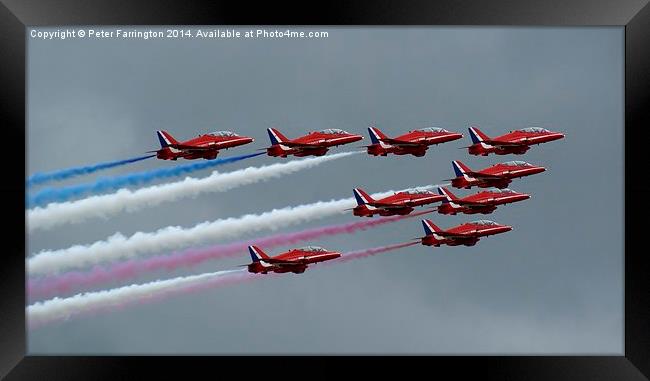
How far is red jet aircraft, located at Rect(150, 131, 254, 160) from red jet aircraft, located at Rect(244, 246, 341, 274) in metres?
2.38

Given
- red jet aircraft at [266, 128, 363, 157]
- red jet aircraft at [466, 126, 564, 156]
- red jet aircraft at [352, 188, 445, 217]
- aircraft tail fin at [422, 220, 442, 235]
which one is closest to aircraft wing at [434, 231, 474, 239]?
aircraft tail fin at [422, 220, 442, 235]

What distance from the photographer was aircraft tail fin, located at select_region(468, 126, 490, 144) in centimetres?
4216

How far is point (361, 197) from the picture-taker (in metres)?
42.7

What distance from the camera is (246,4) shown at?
39.9 meters

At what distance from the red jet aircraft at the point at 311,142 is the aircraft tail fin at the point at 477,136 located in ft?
8.31

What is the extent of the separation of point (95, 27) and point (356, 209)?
7335 millimetres

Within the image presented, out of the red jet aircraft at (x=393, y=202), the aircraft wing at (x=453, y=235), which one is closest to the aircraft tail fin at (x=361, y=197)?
the red jet aircraft at (x=393, y=202)

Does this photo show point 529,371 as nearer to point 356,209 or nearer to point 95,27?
point 356,209

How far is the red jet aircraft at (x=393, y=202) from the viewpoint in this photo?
4272cm

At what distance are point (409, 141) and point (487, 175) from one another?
2.09 metres

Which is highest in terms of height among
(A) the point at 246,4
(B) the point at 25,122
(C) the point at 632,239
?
(A) the point at 246,4

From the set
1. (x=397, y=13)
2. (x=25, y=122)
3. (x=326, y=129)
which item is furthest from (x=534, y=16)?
(x=25, y=122)

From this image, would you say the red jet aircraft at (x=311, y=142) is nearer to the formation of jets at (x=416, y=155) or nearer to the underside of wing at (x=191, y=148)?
the formation of jets at (x=416, y=155)

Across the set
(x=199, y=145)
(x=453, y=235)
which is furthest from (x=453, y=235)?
(x=199, y=145)
